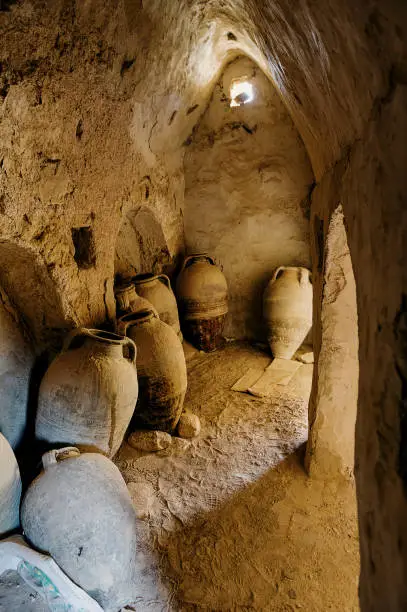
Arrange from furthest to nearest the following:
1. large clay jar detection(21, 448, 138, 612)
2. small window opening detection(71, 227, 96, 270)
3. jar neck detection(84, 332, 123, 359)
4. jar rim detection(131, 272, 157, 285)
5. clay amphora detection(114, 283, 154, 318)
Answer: jar rim detection(131, 272, 157, 285) → clay amphora detection(114, 283, 154, 318) → small window opening detection(71, 227, 96, 270) → jar neck detection(84, 332, 123, 359) → large clay jar detection(21, 448, 138, 612)

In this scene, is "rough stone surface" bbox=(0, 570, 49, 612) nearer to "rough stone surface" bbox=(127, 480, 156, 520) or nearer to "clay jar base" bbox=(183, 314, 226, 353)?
"rough stone surface" bbox=(127, 480, 156, 520)

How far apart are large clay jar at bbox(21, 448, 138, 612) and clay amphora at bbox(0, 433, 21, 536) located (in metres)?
0.07

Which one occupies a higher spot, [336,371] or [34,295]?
[34,295]

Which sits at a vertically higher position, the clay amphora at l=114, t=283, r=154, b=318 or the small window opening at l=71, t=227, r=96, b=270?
the small window opening at l=71, t=227, r=96, b=270

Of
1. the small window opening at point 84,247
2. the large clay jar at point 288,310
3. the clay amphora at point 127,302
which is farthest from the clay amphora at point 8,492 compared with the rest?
the large clay jar at point 288,310

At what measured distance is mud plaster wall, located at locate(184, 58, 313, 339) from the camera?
4883 mm

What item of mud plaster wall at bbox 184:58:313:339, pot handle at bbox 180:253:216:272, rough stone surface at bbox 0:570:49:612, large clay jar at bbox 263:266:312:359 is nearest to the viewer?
rough stone surface at bbox 0:570:49:612

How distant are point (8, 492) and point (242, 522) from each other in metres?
1.41

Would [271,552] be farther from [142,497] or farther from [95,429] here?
[95,429]

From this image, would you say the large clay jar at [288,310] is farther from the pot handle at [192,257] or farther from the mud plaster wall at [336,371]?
the mud plaster wall at [336,371]

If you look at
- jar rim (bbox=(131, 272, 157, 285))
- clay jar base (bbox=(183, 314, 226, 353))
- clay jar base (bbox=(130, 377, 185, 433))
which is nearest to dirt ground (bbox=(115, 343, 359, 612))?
clay jar base (bbox=(130, 377, 185, 433))

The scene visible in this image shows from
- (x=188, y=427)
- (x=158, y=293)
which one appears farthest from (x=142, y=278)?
(x=188, y=427)

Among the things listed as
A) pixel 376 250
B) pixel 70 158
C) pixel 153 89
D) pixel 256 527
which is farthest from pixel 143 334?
pixel 376 250

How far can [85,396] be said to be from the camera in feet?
8.00
